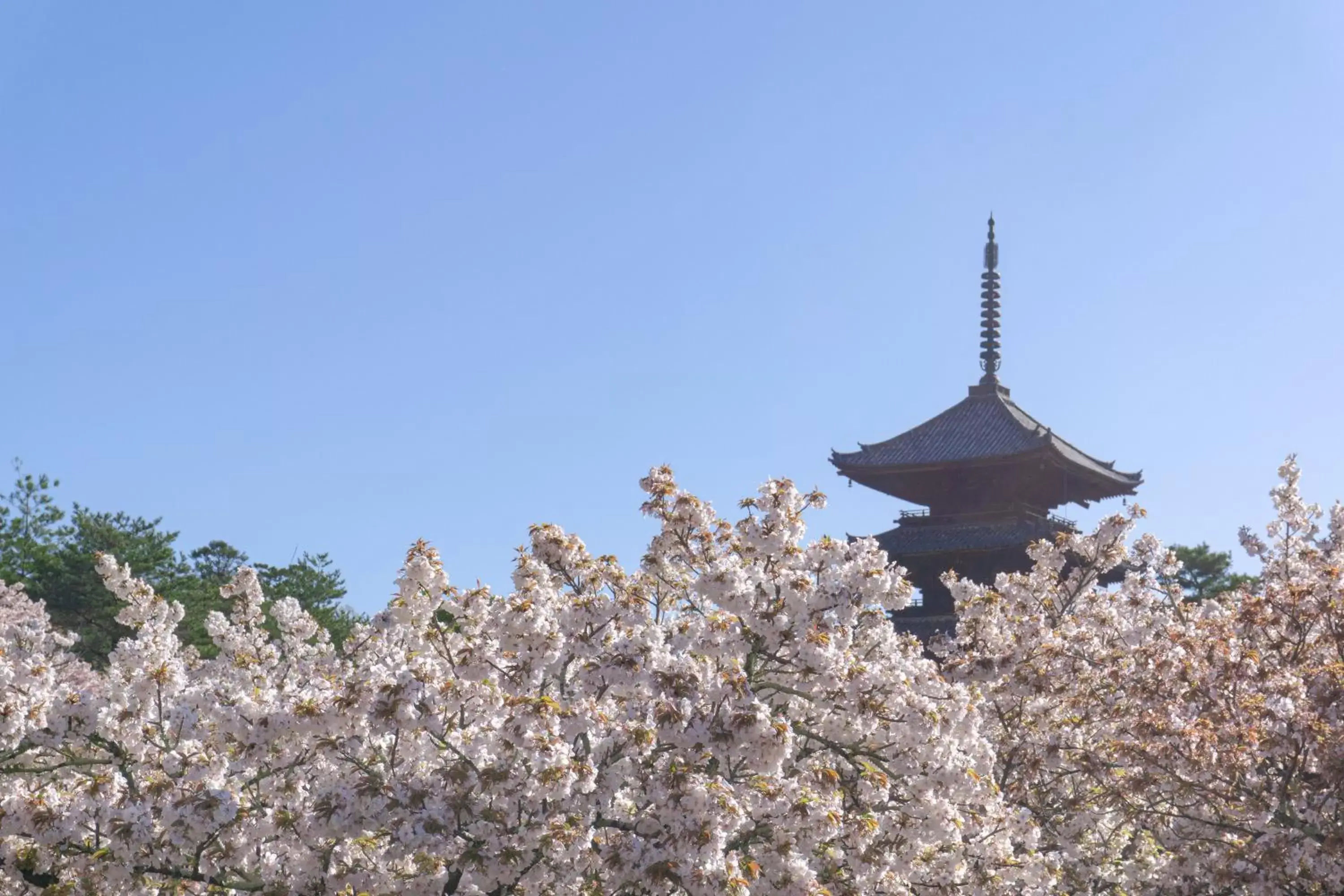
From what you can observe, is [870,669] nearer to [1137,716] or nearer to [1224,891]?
[1137,716]

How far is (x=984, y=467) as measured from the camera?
3828 centimetres

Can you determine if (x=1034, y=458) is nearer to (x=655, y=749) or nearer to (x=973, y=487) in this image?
(x=973, y=487)

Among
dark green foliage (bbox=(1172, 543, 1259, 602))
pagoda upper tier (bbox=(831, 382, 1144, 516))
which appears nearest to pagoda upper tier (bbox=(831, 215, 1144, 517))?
pagoda upper tier (bbox=(831, 382, 1144, 516))

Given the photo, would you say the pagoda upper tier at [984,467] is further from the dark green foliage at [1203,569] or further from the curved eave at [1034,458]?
the dark green foliage at [1203,569]

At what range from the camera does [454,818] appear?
30.6 feet

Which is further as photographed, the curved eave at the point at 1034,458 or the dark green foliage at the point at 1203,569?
the dark green foliage at the point at 1203,569

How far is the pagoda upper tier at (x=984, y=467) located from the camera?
3778 cm

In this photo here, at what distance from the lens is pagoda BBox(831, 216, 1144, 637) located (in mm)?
36906

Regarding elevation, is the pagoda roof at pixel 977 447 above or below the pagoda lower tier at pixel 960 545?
above

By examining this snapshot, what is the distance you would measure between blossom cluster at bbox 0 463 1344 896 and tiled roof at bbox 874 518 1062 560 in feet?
74.8

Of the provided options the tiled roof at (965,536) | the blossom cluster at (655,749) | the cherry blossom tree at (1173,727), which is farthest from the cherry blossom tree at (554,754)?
the tiled roof at (965,536)

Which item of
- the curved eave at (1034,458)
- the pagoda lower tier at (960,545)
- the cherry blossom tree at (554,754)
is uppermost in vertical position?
the curved eave at (1034,458)

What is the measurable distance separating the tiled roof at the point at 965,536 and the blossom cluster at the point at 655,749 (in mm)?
22796

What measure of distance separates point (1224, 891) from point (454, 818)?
6.72 meters
